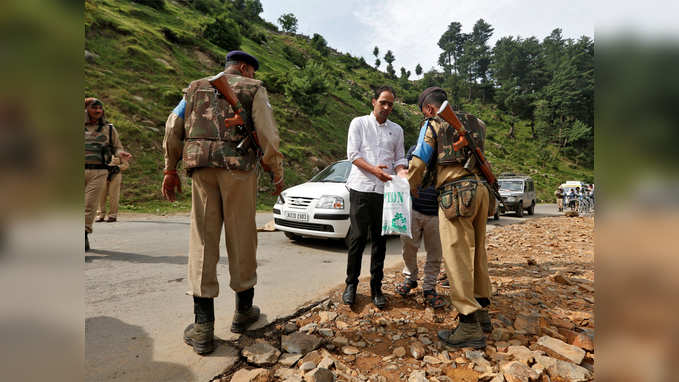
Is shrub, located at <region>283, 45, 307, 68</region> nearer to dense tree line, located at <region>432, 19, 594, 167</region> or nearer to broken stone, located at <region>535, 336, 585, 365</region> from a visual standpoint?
dense tree line, located at <region>432, 19, 594, 167</region>

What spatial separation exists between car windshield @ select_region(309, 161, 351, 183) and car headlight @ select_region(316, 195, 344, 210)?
784 millimetres

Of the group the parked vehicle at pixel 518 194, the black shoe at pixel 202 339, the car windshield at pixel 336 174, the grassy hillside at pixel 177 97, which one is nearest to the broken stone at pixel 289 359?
the black shoe at pixel 202 339

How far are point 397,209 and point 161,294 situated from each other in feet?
7.90

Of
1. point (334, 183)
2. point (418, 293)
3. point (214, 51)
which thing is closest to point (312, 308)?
point (418, 293)

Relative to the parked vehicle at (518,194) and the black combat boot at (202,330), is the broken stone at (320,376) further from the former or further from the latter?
the parked vehicle at (518,194)

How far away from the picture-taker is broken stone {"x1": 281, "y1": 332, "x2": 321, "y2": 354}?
87.6 inches

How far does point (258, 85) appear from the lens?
2.38m

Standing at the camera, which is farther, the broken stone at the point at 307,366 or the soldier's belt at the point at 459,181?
the soldier's belt at the point at 459,181

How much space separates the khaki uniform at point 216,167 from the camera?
7.34 ft

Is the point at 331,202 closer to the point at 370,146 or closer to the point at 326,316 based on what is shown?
the point at 370,146

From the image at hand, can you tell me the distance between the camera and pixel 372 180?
3.06 meters

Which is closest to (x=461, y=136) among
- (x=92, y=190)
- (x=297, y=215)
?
(x=297, y=215)

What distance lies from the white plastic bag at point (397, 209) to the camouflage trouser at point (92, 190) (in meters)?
3.94
